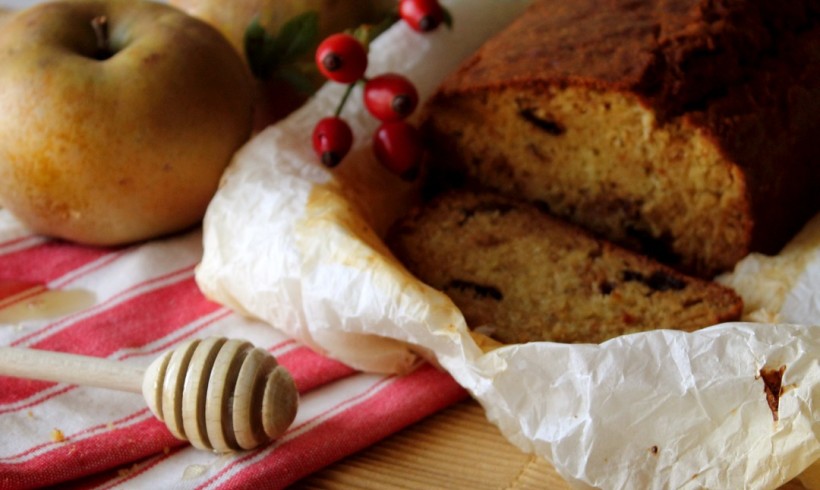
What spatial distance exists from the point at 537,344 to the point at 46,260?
120cm

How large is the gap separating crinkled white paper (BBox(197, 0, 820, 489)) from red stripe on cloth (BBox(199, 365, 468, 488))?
5 cm

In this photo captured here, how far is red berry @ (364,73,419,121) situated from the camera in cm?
191

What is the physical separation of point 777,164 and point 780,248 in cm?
19

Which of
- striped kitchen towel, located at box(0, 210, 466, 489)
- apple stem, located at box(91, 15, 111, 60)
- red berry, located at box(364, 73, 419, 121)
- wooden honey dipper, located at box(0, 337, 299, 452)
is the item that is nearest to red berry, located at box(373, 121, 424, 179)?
red berry, located at box(364, 73, 419, 121)

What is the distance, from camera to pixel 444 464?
53.5 inches

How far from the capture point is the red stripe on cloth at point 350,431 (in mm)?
1279

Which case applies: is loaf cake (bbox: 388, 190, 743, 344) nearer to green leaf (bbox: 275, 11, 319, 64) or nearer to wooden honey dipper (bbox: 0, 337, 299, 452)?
wooden honey dipper (bbox: 0, 337, 299, 452)

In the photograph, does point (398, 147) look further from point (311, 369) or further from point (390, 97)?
point (311, 369)

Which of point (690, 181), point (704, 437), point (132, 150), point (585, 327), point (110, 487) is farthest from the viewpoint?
point (132, 150)

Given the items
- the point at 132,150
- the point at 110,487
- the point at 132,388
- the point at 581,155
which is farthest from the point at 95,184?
the point at 581,155

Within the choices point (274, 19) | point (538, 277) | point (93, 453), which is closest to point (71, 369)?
point (93, 453)

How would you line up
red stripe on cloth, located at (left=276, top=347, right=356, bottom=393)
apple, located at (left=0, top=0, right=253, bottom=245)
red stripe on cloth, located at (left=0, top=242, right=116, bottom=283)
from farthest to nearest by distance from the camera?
red stripe on cloth, located at (left=0, top=242, right=116, bottom=283)
apple, located at (left=0, top=0, right=253, bottom=245)
red stripe on cloth, located at (left=276, top=347, right=356, bottom=393)

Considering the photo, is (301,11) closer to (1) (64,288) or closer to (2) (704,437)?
(1) (64,288)

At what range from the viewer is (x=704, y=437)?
1154 millimetres
